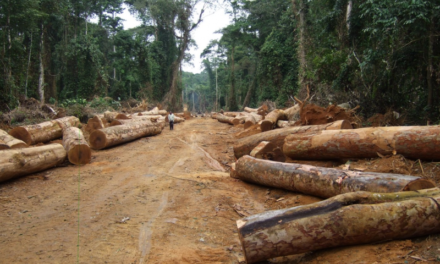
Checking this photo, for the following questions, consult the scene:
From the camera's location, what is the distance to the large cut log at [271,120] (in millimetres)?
12016

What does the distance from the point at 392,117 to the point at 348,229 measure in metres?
7.32

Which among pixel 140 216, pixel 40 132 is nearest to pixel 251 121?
pixel 40 132

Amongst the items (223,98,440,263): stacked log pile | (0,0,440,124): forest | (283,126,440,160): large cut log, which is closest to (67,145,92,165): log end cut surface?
(223,98,440,263): stacked log pile

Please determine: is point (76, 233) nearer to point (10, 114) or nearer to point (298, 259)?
point (298, 259)

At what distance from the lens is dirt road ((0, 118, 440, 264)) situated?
3641mm

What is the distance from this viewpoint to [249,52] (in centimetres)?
4312

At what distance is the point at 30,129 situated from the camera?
10102 millimetres

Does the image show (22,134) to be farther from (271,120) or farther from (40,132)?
(271,120)

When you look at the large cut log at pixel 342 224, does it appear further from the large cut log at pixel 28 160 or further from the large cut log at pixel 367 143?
the large cut log at pixel 28 160

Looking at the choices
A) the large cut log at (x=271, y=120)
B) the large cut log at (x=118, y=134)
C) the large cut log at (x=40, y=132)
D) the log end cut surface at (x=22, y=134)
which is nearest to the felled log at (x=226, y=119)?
the large cut log at (x=271, y=120)

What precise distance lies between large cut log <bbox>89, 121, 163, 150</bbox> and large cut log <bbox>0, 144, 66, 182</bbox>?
229 centimetres

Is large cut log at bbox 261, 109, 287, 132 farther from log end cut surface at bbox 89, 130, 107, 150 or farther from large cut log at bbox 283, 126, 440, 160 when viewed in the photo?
log end cut surface at bbox 89, 130, 107, 150

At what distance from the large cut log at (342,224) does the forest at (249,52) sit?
6826mm

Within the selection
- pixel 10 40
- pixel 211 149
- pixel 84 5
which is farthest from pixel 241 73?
pixel 211 149
